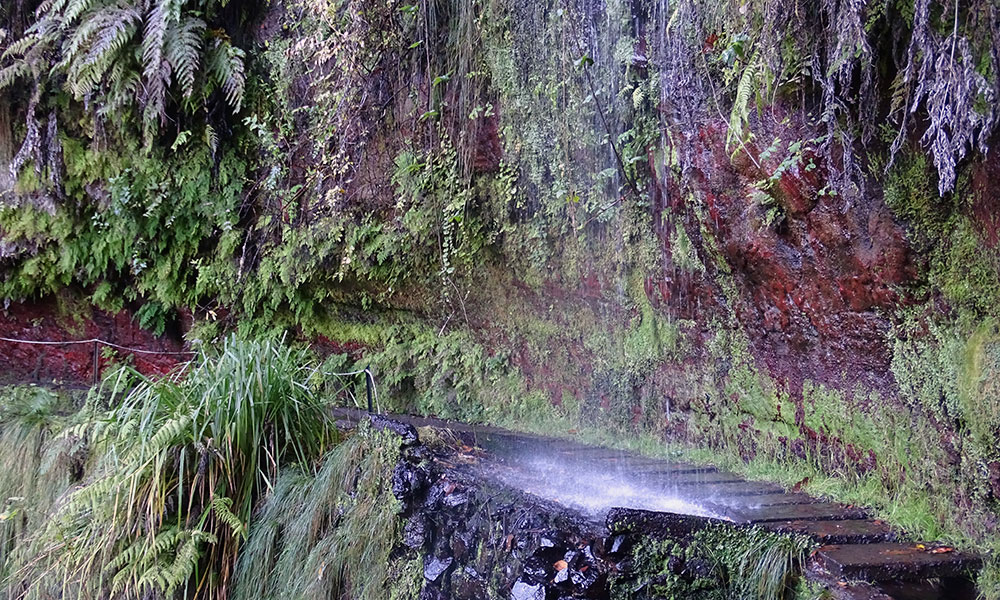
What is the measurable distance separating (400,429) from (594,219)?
1.85 metres

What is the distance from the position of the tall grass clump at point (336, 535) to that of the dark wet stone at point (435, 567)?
0.20 ft

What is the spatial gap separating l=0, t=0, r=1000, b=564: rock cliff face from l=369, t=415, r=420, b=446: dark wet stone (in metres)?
1.68

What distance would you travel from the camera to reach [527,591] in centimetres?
242

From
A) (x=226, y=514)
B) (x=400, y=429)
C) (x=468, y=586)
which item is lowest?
(x=468, y=586)

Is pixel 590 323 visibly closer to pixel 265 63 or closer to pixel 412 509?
pixel 412 509

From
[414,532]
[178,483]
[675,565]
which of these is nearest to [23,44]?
[178,483]

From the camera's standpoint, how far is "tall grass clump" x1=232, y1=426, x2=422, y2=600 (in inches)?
118

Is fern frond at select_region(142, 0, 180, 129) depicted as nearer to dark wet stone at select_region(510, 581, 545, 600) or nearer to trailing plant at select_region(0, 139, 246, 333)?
trailing plant at select_region(0, 139, 246, 333)

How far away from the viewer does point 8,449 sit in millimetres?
4449

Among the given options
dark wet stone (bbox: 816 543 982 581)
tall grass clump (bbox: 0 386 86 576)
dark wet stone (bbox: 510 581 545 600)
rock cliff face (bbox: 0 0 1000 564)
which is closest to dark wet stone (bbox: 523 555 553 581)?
dark wet stone (bbox: 510 581 545 600)

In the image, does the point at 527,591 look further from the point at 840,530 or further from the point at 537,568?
the point at 840,530

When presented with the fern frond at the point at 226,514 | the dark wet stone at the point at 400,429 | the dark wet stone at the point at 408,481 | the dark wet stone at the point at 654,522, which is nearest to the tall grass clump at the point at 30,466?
the fern frond at the point at 226,514

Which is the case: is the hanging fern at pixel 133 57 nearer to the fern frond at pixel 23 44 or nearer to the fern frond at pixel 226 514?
the fern frond at pixel 23 44

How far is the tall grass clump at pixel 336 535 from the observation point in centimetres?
301
